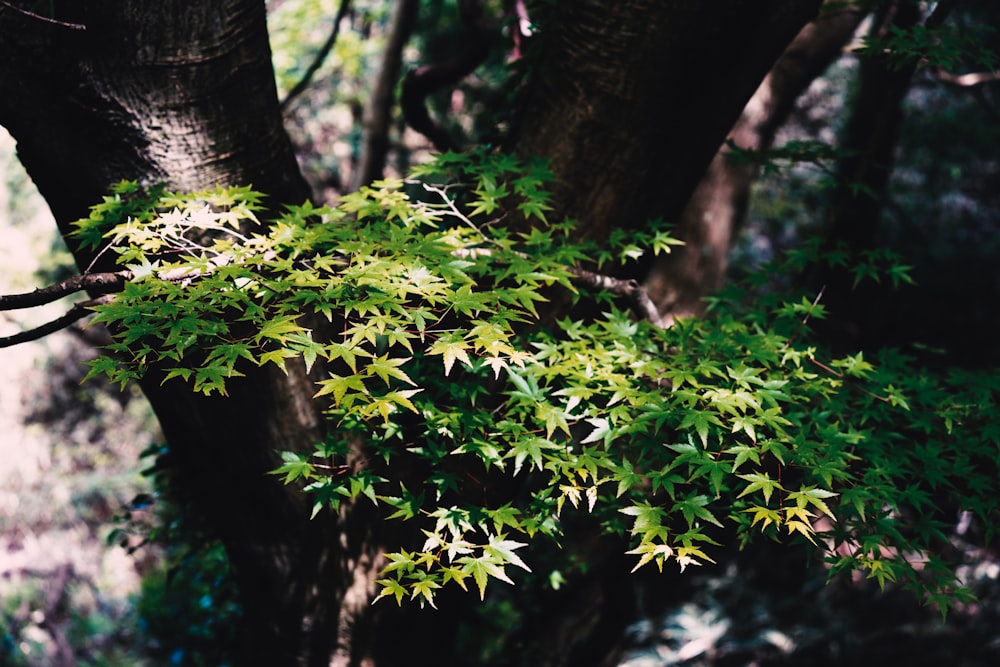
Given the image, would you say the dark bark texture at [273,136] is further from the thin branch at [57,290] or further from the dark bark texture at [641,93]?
the thin branch at [57,290]

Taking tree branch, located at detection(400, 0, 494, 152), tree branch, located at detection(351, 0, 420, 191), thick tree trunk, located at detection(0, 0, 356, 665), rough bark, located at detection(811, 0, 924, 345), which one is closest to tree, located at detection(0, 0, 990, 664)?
thick tree trunk, located at detection(0, 0, 356, 665)

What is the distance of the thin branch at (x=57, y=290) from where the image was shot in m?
1.48

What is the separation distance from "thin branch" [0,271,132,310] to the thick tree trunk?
1.17 ft

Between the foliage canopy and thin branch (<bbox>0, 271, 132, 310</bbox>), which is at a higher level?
thin branch (<bbox>0, 271, 132, 310</bbox>)

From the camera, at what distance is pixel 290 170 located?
87.0 inches

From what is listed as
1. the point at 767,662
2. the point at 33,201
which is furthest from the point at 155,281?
the point at 33,201

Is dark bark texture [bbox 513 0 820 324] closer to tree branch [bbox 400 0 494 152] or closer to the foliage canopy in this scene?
the foliage canopy

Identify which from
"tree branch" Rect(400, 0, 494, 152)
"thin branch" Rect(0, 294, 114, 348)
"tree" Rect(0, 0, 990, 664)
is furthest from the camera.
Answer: "tree branch" Rect(400, 0, 494, 152)

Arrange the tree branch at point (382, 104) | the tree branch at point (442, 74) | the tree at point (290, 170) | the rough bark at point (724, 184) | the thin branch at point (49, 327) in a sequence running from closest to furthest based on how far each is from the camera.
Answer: the thin branch at point (49, 327), the tree at point (290, 170), the tree branch at point (442, 74), the rough bark at point (724, 184), the tree branch at point (382, 104)

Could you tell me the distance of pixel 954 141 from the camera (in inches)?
261

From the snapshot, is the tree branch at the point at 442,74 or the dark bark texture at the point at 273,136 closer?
the dark bark texture at the point at 273,136

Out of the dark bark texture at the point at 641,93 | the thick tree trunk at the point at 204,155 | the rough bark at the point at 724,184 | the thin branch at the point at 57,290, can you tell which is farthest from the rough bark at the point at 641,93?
the rough bark at the point at 724,184

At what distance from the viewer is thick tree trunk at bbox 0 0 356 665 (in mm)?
1759

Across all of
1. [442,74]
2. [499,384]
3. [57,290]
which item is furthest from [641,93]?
[57,290]
